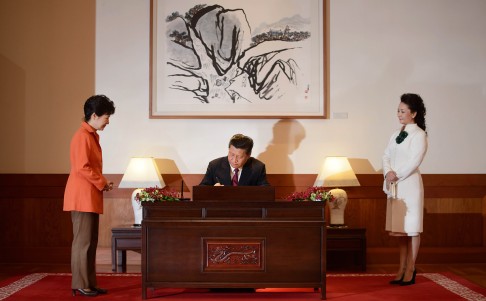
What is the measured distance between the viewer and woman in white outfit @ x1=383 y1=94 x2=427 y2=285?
5.08m

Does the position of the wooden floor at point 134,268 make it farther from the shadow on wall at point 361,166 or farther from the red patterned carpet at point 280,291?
the shadow on wall at point 361,166

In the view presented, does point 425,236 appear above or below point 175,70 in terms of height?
below

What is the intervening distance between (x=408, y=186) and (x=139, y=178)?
2.54 m

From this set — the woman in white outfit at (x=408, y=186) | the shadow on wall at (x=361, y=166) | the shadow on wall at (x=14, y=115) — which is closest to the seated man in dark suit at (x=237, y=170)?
the woman in white outfit at (x=408, y=186)

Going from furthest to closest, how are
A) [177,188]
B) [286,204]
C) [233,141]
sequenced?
[177,188] < [233,141] < [286,204]

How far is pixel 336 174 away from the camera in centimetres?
603

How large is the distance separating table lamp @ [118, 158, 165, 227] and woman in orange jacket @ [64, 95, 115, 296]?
1.21 meters

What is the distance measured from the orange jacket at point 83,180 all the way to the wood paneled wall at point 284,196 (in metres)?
1.81

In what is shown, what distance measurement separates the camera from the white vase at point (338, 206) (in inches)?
237

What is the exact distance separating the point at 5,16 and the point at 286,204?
388cm

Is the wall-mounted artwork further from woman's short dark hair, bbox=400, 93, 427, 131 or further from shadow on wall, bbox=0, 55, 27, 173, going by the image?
shadow on wall, bbox=0, 55, 27, 173

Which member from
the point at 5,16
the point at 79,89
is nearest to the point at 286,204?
the point at 79,89

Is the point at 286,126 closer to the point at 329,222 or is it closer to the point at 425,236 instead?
the point at 329,222

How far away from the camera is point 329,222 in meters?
6.42
